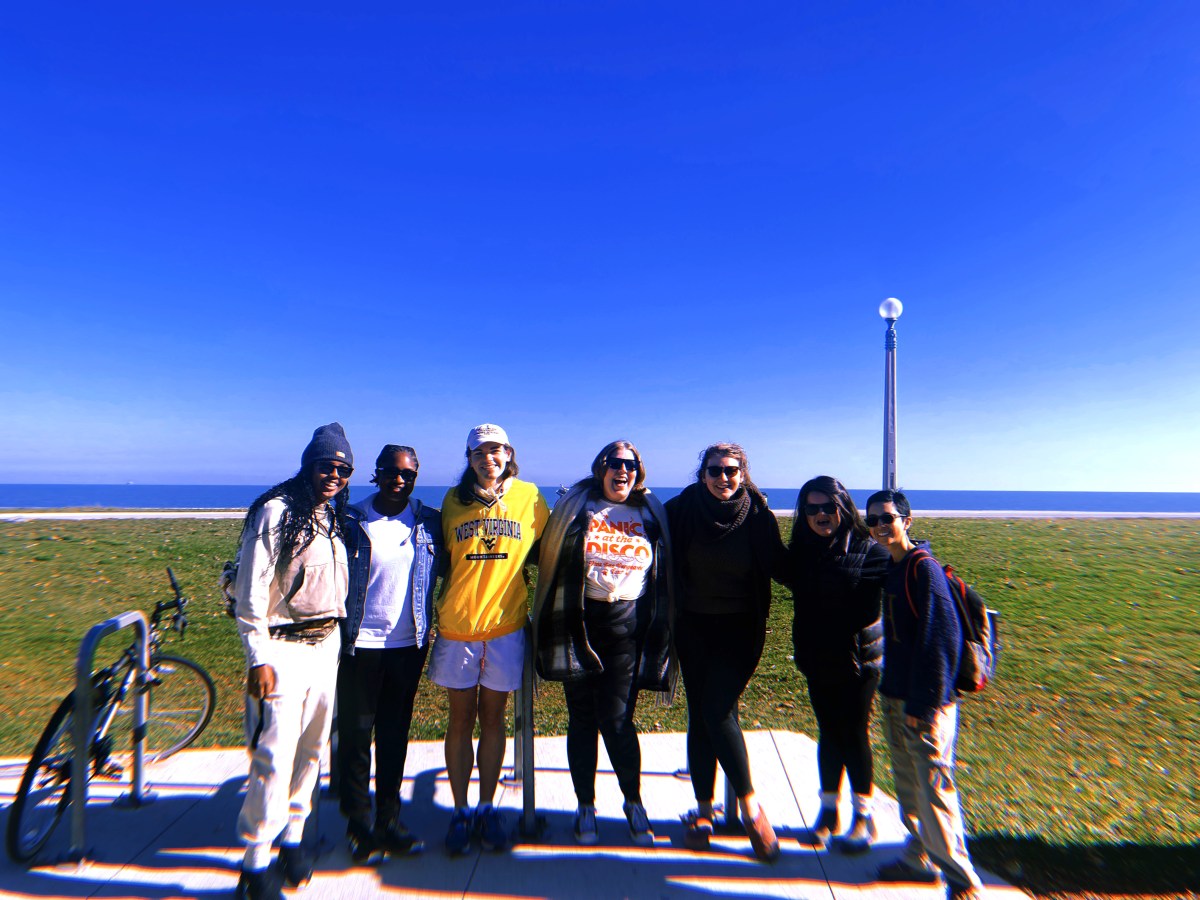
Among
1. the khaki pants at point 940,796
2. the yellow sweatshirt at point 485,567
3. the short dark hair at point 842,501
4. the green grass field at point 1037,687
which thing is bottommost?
the green grass field at point 1037,687

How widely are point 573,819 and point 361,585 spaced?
Result: 1889 mm

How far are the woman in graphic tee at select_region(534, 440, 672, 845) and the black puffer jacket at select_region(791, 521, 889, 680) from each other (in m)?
0.79

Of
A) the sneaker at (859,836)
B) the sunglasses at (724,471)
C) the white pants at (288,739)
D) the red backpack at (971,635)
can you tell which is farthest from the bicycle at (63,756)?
the red backpack at (971,635)

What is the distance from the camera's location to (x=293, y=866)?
289 centimetres

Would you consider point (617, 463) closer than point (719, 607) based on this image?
No

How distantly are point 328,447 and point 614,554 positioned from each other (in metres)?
1.59

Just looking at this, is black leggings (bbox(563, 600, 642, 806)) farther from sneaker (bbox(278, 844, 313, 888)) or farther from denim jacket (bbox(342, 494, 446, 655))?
sneaker (bbox(278, 844, 313, 888))

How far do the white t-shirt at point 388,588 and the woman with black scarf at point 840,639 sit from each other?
208 cm

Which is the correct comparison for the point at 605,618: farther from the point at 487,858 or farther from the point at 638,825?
the point at 487,858

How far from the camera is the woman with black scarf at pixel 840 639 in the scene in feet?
10.4

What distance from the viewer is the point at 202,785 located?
392 cm

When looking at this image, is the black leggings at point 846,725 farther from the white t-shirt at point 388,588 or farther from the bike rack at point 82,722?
the bike rack at point 82,722

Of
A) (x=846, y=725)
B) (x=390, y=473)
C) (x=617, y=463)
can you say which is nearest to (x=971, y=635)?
(x=846, y=725)

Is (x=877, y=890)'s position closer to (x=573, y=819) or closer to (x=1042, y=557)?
(x=573, y=819)
